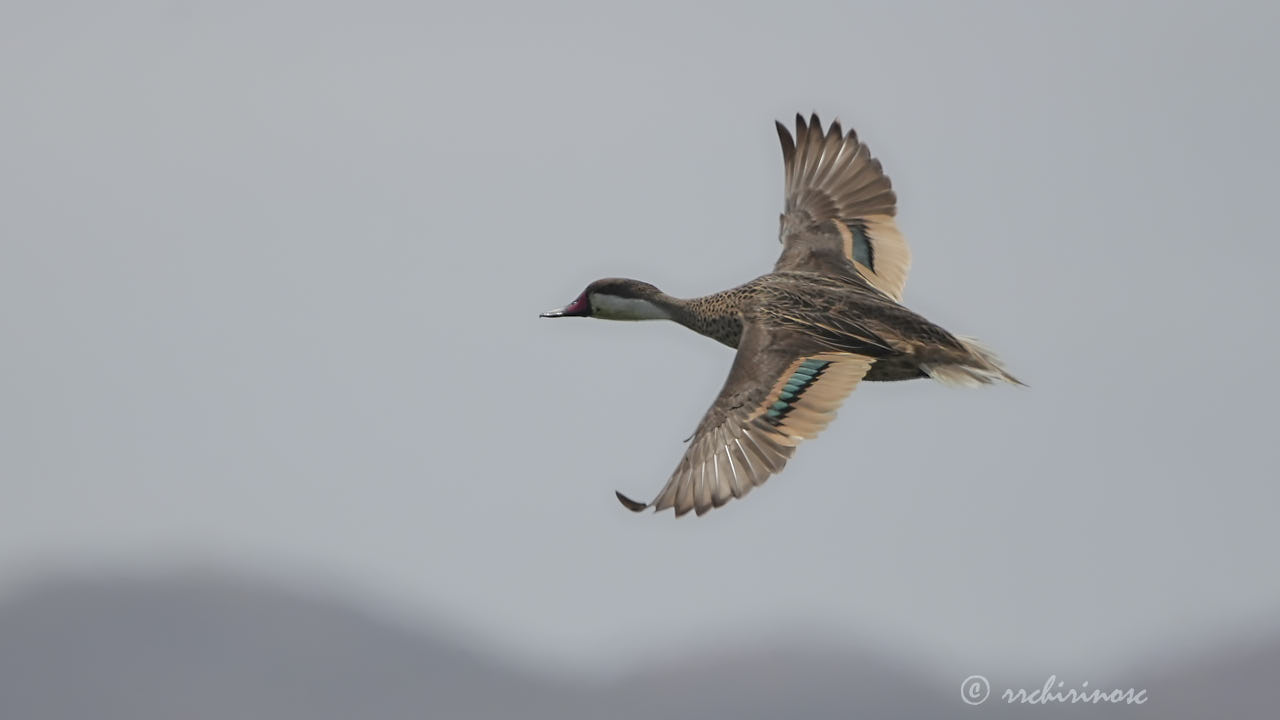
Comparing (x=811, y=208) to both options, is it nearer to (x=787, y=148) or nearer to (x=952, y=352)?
(x=787, y=148)

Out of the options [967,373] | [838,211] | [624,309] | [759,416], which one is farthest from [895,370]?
[838,211]

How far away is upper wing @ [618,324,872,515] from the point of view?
19.7 meters

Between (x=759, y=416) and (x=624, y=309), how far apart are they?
15.5 ft

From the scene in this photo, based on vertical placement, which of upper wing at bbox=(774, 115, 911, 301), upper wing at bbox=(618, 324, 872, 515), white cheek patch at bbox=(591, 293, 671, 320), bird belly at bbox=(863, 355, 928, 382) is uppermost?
upper wing at bbox=(774, 115, 911, 301)

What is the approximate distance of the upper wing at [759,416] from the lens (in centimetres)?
1966

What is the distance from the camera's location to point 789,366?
21.2 metres

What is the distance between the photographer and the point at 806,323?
22.1m

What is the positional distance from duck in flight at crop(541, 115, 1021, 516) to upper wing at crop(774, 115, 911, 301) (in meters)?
0.02

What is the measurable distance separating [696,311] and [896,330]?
2.73 m

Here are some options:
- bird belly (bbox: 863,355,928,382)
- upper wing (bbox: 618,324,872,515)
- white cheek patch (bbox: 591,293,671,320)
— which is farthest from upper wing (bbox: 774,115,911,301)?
upper wing (bbox: 618,324,872,515)

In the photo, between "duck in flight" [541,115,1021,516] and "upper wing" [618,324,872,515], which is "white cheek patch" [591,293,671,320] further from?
"upper wing" [618,324,872,515]

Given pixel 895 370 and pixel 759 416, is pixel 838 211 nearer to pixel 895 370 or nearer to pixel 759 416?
pixel 895 370

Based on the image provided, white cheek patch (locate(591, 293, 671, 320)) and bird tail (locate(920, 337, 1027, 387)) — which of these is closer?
bird tail (locate(920, 337, 1027, 387))

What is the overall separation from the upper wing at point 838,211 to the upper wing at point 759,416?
321cm
